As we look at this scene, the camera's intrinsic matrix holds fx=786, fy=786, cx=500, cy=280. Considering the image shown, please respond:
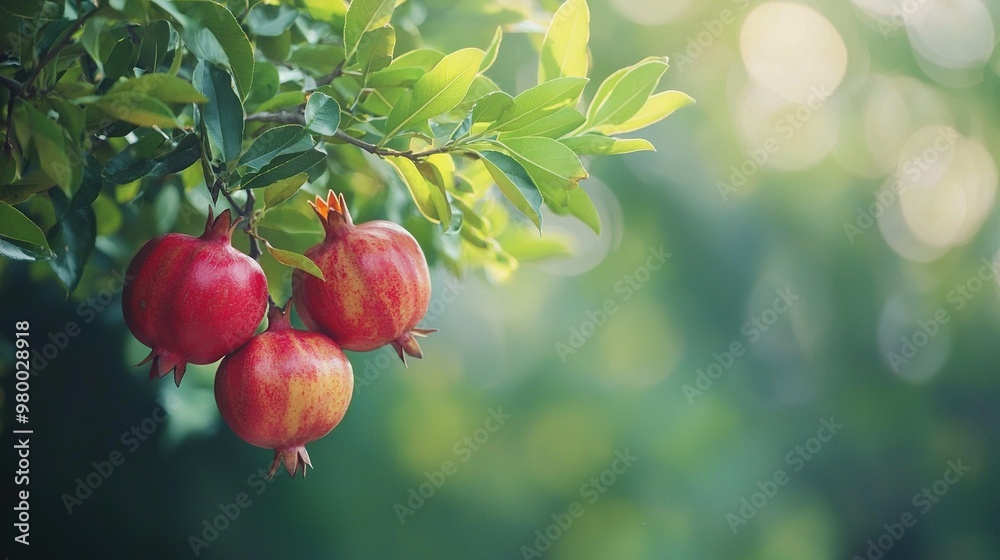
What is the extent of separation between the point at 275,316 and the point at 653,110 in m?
0.46

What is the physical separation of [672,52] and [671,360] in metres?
1.29

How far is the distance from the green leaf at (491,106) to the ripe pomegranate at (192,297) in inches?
9.5

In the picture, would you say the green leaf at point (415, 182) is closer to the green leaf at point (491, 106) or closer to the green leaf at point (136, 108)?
the green leaf at point (491, 106)

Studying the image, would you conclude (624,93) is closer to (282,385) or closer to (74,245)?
(282,385)

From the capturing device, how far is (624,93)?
0.81 meters

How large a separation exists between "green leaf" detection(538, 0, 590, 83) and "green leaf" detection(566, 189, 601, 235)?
0.42ft

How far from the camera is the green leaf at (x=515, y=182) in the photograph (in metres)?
0.69

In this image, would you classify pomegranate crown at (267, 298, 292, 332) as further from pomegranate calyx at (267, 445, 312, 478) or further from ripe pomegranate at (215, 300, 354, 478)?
pomegranate calyx at (267, 445, 312, 478)

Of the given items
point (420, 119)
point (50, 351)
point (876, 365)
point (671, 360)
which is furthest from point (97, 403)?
point (876, 365)

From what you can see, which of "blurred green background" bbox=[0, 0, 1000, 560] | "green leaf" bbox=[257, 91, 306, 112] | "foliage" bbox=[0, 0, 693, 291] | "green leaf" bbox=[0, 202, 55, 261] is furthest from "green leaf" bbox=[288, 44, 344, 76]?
"blurred green background" bbox=[0, 0, 1000, 560]

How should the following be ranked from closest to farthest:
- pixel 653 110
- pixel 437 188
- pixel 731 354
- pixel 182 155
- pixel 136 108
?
pixel 136 108 → pixel 182 155 → pixel 437 188 → pixel 653 110 → pixel 731 354

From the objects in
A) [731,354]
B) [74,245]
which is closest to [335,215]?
[74,245]

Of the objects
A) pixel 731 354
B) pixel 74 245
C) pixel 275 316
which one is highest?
pixel 275 316

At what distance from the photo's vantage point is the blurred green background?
2846 millimetres
